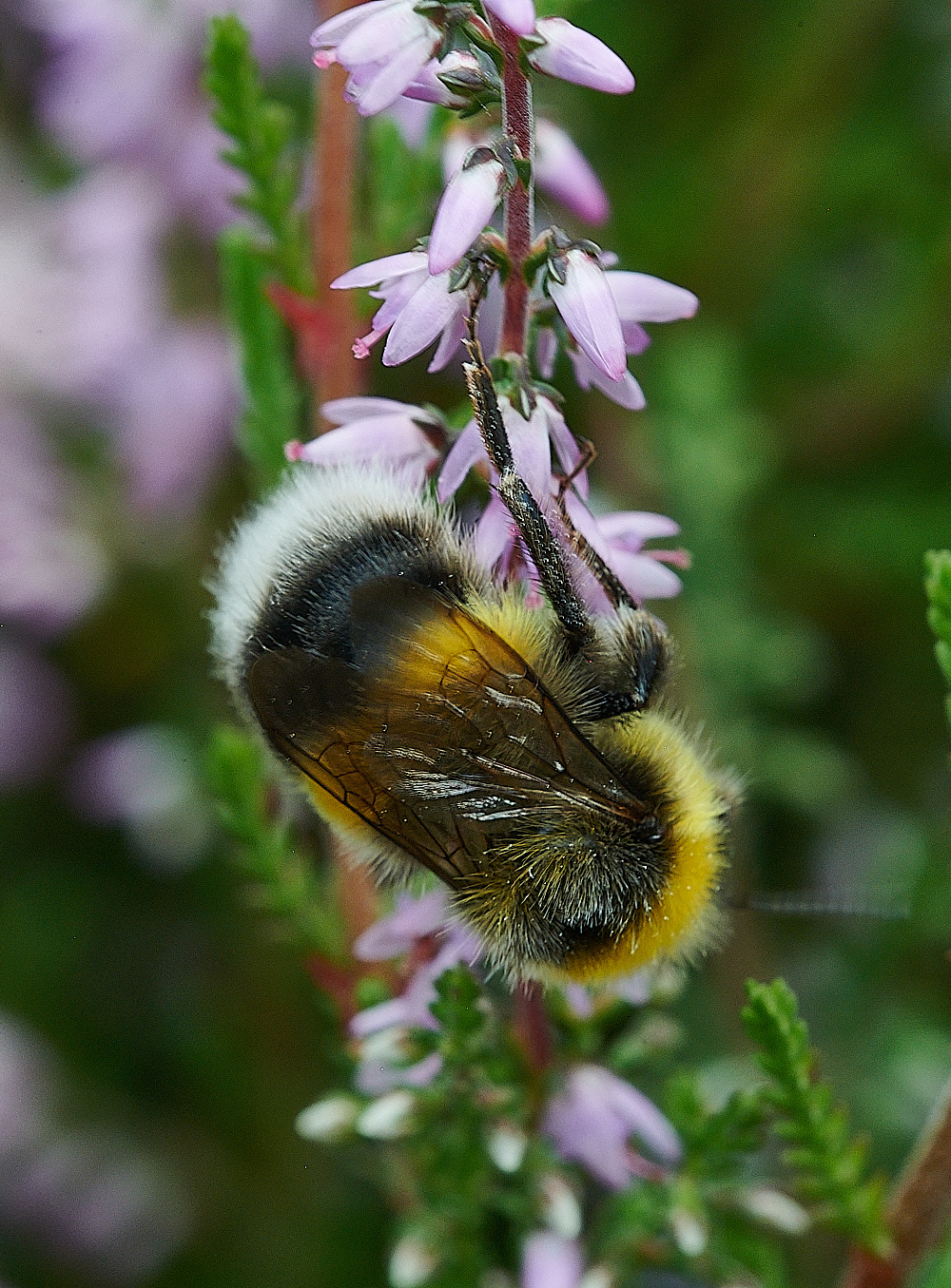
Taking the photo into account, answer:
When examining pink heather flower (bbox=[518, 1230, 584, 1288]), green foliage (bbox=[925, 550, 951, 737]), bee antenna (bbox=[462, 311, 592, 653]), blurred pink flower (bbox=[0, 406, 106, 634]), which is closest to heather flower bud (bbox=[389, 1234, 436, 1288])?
pink heather flower (bbox=[518, 1230, 584, 1288])

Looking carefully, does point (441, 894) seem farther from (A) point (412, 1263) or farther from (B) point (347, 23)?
(B) point (347, 23)

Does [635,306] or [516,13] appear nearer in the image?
[516,13]

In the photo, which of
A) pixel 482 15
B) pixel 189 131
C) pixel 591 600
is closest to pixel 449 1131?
pixel 591 600

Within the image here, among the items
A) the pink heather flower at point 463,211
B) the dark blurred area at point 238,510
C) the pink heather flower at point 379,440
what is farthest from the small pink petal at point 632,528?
the dark blurred area at point 238,510

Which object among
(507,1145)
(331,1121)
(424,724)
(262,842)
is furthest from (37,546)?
(424,724)

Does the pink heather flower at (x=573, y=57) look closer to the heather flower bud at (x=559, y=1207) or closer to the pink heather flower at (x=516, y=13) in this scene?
the pink heather flower at (x=516, y=13)
